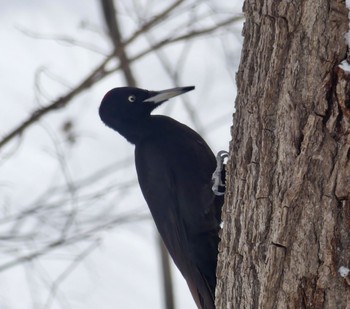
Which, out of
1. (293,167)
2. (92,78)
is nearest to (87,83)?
(92,78)

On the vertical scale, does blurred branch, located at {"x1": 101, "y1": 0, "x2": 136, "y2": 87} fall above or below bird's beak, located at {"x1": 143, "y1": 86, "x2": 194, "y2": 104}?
above

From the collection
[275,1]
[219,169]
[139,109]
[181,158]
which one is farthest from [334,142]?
[139,109]

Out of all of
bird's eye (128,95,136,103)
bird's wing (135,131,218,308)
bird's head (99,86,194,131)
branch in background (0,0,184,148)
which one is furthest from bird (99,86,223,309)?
branch in background (0,0,184,148)

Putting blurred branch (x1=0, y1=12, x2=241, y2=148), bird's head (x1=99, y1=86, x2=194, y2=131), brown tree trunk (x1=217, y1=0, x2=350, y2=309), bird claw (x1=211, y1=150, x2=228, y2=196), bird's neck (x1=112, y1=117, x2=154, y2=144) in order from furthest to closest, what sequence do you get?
blurred branch (x1=0, y1=12, x2=241, y2=148) → bird's head (x1=99, y1=86, x2=194, y2=131) → bird's neck (x1=112, y1=117, x2=154, y2=144) → bird claw (x1=211, y1=150, x2=228, y2=196) → brown tree trunk (x1=217, y1=0, x2=350, y2=309)

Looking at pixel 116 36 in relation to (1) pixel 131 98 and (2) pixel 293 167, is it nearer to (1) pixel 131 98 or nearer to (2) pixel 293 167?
(1) pixel 131 98

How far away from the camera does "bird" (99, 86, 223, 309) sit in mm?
4586

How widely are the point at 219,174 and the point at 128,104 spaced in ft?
3.54

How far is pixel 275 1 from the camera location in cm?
287

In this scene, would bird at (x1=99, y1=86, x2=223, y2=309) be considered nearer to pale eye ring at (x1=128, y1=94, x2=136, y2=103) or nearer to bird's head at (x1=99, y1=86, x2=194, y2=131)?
bird's head at (x1=99, y1=86, x2=194, y2=131)

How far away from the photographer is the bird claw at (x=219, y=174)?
4.55 meters

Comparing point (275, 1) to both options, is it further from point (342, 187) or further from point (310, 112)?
point (342, 187)

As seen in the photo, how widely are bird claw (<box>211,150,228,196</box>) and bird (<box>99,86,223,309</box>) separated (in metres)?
0.09

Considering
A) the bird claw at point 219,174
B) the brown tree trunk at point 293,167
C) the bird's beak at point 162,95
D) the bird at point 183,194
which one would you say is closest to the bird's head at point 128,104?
the bird's beak at point 162,95

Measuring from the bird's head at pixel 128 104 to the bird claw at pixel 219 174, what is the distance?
86cm
